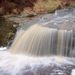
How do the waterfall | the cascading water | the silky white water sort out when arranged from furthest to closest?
the waterfall → the cascading water → the silky white water

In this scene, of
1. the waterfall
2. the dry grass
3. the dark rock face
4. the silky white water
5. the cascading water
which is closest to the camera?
the silky white water

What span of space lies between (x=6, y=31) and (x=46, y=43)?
6.65ft

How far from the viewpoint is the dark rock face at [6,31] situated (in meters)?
8.66

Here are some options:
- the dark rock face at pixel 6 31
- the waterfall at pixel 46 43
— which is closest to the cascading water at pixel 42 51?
the waterfall at pixel 46 43

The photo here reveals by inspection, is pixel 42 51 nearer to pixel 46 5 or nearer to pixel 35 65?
pixel 35 65

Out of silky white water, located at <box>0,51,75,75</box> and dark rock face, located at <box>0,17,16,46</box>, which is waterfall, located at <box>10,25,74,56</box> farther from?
dark rock face, located at <box>0,17,16,46</box>

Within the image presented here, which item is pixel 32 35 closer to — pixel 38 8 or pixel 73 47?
pixel 73 47

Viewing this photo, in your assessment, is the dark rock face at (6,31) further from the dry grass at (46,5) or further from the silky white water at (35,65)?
the dry grass at (46,5)

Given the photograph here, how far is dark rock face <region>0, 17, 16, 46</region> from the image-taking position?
866 cm

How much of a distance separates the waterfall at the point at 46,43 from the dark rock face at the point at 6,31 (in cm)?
75

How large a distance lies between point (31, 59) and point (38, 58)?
18cm

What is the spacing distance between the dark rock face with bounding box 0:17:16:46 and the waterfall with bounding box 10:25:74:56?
75cm

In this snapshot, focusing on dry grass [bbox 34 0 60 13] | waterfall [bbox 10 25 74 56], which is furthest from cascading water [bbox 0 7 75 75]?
dry grass [bbox 34 0 60 13]

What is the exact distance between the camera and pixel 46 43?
7496 mm
